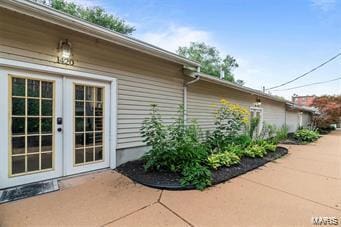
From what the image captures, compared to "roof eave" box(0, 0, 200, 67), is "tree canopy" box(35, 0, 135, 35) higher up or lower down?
higher up

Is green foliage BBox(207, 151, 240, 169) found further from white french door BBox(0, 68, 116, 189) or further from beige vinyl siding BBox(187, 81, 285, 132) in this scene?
white french door BBox(0, 68, 116, 189)

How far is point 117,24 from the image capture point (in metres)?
16.8

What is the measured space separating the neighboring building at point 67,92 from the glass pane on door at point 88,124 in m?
0.02

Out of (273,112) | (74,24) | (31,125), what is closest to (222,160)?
(31,125)

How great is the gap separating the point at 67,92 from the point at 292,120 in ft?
61.4

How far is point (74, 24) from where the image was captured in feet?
11.6

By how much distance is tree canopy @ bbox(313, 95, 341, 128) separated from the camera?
17859 millimetres

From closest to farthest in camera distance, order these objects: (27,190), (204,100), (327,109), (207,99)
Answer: (27,190)
(204,100)
(207,99)
(327,109)

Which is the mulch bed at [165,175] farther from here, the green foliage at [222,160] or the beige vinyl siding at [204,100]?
the beige vinyl siding at [204,100]

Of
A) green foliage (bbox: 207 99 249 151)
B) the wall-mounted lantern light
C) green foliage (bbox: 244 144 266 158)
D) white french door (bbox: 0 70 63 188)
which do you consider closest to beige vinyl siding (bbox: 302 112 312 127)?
green foliage (bbox: 244 144 266 158)

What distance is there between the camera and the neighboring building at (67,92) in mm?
3248

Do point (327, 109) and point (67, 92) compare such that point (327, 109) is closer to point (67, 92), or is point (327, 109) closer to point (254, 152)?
point (254, 152)

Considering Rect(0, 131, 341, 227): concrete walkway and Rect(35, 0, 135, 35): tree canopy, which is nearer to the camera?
Rect(0, 131, 341, 227): concrete walkway

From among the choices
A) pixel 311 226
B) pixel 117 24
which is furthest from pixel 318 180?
pixel 117 24
